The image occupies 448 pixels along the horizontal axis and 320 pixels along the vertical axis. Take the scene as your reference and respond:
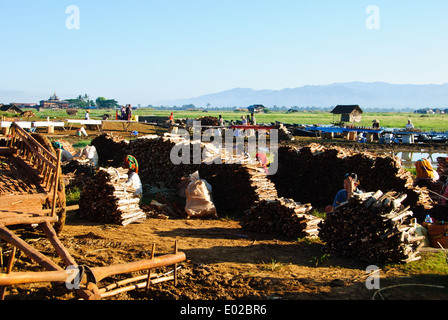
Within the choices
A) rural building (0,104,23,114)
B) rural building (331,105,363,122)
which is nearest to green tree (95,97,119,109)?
rural building (0,104,23,114)

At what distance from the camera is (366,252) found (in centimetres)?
736

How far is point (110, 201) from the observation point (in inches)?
390

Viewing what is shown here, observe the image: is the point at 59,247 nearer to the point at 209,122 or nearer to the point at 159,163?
the point at 159,163

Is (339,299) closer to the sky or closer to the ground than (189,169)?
closer to the ground

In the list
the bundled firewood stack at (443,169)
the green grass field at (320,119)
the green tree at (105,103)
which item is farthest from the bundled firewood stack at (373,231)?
the green tree at (105,103)

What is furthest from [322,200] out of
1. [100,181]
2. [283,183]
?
[100,181]

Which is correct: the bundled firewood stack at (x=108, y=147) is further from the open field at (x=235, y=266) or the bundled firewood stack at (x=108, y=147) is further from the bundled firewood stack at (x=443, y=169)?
the bundled firewood stack at (x=443, y=169)

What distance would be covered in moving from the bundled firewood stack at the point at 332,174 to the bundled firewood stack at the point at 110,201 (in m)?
5.33

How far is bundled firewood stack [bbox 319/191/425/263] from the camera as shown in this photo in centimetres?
713

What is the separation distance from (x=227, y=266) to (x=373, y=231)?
253 centimetres

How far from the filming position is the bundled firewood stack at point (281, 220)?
9109 mm

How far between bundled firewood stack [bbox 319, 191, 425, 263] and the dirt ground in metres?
0.21
